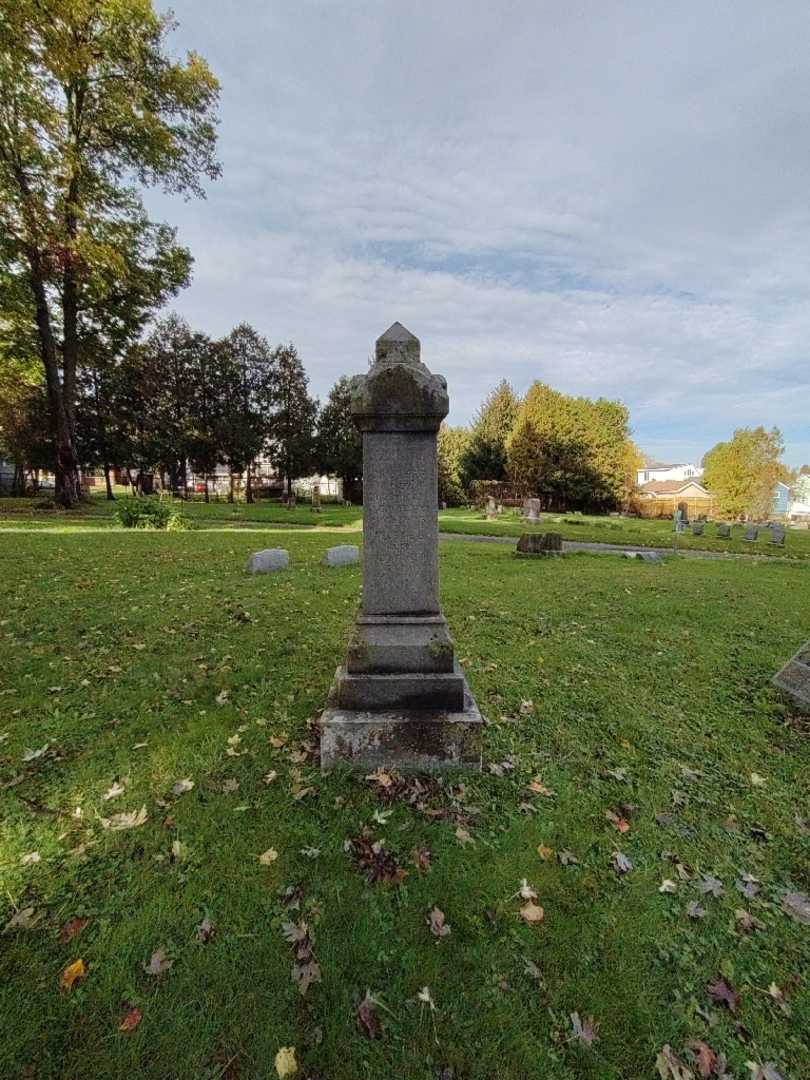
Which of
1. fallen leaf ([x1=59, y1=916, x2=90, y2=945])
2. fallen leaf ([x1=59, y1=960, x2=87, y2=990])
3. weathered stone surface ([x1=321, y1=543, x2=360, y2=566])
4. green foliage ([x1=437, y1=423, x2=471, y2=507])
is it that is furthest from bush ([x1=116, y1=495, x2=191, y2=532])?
green foliage ([x1=437, y1=423, x2=471, y2=507])

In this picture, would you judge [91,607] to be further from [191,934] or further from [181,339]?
[181,339]

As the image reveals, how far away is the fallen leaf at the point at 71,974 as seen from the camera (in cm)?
168

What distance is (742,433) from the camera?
1390 inches

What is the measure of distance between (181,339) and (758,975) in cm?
4092

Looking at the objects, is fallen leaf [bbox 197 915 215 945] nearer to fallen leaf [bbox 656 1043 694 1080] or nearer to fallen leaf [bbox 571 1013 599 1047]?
fallen leaf [bbox 571 1013 599 1047]

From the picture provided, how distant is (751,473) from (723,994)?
41.0m

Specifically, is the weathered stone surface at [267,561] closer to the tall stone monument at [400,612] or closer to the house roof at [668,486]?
the tall stone monument at [400,612]

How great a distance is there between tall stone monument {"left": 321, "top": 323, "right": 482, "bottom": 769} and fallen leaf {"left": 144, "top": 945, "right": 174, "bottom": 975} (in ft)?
3.66

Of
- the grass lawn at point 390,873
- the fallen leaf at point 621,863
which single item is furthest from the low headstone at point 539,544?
the fallen leaf at point 621,863

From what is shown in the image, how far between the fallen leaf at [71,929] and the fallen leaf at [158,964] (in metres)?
0.34

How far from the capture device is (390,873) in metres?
2.18

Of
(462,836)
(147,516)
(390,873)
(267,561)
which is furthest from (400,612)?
(147,516)

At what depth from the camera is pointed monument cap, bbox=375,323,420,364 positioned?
296 cm

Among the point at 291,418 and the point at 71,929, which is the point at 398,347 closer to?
the point at 71,929
